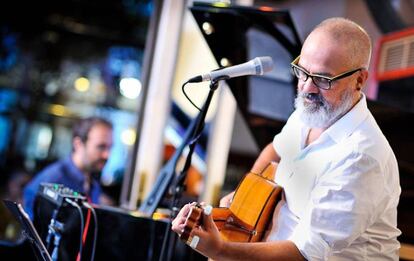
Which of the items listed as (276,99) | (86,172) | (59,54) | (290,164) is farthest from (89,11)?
(290,164)

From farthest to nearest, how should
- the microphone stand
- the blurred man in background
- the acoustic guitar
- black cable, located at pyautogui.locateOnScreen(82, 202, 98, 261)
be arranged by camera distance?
the blurred man in background < black cable, located at pyautogui.locateOnScreen(82, 202, 98, 261) < the microphone stand < the acoustic guitar

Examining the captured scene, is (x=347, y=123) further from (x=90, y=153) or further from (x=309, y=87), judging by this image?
(x=90, y=153)

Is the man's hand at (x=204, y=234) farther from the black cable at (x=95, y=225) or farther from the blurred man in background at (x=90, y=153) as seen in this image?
the blurred man in background at (x=90, y=153)

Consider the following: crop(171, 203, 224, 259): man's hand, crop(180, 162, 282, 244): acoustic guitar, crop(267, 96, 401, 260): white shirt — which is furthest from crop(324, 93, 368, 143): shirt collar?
crop(171, 203, 224, 259): man's hand

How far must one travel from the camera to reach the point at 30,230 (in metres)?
2.12

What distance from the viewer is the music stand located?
2055 millimetres

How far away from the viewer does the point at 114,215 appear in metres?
2.83

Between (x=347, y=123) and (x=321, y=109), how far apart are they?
10 centimetres

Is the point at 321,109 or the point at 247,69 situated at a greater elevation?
the point at 247,69

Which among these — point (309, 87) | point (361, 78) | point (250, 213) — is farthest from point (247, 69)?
point (250, 213)

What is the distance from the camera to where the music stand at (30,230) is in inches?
80.9

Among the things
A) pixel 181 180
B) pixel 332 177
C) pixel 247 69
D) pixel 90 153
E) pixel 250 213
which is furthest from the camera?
pixel 90 153

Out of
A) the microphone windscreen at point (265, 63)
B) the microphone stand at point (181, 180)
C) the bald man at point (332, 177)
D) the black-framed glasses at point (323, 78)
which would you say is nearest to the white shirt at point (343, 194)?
the bald man at point (332, 177)

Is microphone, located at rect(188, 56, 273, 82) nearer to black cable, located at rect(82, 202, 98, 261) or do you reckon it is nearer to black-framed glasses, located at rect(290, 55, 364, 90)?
black-framed glasses, located at rect(290, 55, 364, 90)
